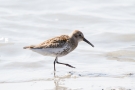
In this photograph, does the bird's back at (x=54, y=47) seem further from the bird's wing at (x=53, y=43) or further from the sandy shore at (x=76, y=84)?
the sandy shore at (x=76, y=84)

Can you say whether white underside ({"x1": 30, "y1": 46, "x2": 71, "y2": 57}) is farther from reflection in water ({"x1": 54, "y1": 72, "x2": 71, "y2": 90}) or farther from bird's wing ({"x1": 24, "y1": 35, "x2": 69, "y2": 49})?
reflection in water ({"x1": 54, "y1": 72, "x2": 71, "y2": 90})

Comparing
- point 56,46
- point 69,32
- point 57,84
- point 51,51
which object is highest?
point 69,32

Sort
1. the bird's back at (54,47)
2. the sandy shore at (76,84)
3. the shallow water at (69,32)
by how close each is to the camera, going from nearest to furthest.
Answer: the sandy shore at (76,84)
the shallow water at (69,32)
the bird's back at (54,47)

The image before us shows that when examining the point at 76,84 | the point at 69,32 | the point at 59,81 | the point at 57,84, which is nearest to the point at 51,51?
the point at 59,81

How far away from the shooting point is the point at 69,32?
11.8 m

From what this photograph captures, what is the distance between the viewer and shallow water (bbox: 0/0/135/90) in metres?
8.28

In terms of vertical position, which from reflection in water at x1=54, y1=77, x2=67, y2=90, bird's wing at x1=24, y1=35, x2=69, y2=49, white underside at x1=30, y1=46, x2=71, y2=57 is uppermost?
bird's wing at x1=24, y1=35, x2=69, y2=49

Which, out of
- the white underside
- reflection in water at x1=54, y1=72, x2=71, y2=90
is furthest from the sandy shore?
the white underside

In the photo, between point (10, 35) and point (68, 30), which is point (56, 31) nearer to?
point (68, 30)

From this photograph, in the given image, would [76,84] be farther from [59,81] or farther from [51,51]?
[51,51]

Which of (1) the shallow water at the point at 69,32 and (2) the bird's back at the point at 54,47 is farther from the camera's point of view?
(2) the bird's back at the point at 54,47

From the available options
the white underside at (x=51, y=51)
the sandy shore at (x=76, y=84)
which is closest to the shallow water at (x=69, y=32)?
the sandy shore at (x=76, y=84)

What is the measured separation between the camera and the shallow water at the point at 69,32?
828 cm

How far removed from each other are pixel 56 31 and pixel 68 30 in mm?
353
